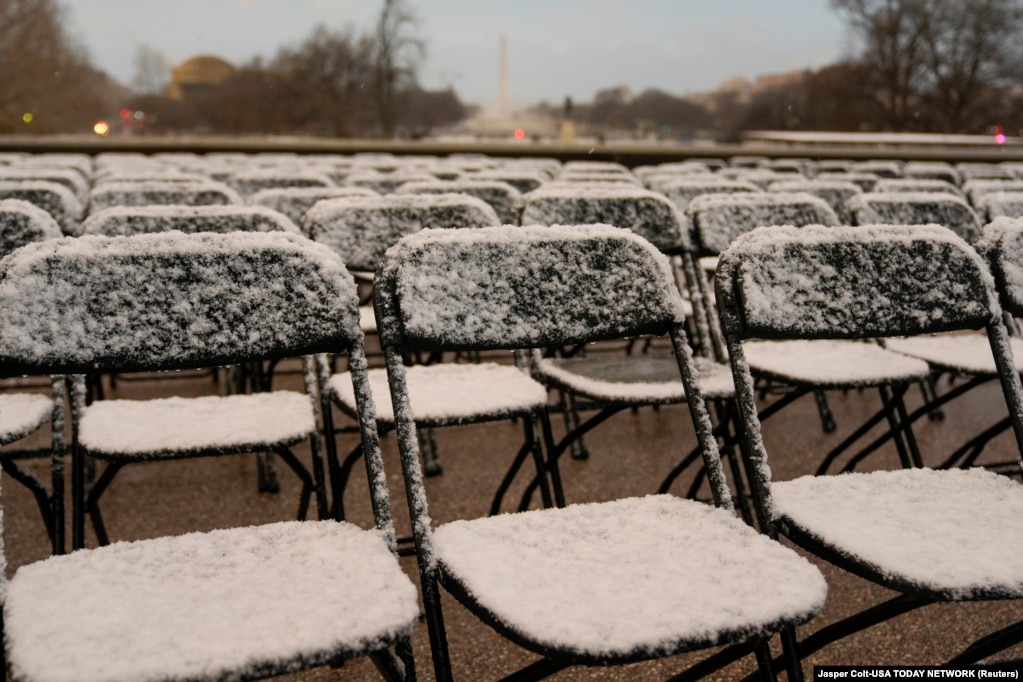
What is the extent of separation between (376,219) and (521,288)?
44.2 inches

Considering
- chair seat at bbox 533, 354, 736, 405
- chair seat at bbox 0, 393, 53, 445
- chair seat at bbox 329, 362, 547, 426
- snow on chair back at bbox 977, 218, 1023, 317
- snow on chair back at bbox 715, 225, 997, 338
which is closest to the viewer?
snow on chair back at bbox 715, 225, 997, 338

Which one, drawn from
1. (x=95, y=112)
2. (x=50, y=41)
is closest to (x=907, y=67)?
(x=50, y=41)

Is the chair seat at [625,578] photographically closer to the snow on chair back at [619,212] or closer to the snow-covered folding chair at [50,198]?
the snow on chair back at [619,212]

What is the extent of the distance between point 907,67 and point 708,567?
3747cm

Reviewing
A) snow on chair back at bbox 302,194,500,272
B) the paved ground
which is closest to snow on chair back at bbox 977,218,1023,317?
the paved ground

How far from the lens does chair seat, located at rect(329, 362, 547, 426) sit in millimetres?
2238

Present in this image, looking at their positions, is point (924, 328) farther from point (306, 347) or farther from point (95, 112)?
point (95, 112)

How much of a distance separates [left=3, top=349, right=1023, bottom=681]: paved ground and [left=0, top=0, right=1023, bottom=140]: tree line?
25.4 meters

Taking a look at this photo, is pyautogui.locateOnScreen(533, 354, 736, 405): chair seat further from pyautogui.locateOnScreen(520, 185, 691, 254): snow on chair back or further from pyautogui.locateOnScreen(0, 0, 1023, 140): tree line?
pyautogui.locateOnScreen(0, 0, 1023, 140): tree line

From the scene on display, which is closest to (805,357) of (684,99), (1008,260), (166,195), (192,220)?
(1008,260)

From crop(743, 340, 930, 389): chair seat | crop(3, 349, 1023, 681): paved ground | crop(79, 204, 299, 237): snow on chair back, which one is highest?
crop(79, 204, 299, 237): snow on chair back

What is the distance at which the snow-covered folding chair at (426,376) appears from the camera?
2273 millimetres

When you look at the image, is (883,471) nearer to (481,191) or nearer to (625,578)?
(625,578)

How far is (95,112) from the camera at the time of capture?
139ft
